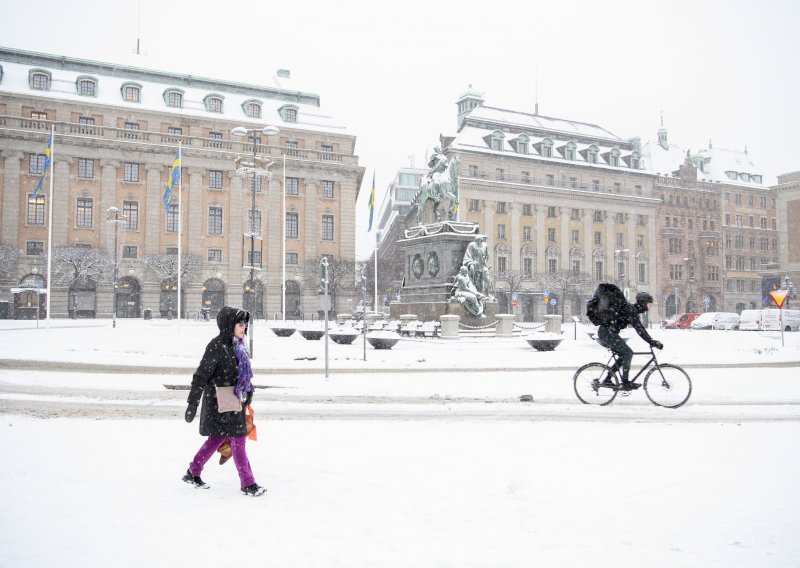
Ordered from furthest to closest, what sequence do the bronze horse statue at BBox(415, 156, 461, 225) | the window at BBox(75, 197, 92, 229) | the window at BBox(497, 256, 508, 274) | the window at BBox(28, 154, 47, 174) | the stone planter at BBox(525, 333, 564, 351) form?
the window at BBox(497, 256, 508, 274), the window at BBox(75, 197, 92, 229), the window at BBox(28, 154, 47, 174), the bronze horse statue at BBox(415, 156, 461, 225), the stone planter at BBox(525, 333, 564, 351)

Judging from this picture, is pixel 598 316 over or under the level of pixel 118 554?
over

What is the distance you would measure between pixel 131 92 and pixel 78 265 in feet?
61.8

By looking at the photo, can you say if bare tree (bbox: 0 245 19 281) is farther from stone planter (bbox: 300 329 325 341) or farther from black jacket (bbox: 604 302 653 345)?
black jacket (bbox: 604 302 653 345)

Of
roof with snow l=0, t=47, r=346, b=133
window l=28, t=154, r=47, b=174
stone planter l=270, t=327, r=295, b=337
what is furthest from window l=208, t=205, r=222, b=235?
stone planter l=270, t=327, r=295, b=337

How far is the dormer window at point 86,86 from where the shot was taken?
5928cm

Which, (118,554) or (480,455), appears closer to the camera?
(118,554)

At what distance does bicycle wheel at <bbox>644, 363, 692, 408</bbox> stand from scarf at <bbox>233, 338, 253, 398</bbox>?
745cm

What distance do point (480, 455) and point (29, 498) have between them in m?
4.39

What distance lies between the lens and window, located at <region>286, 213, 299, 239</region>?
65375 millimetres

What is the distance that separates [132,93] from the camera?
6175cm

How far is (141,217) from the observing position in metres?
60.3

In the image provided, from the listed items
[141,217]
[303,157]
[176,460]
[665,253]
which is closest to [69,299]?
[141,217]

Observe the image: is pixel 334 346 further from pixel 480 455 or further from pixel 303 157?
pixel 303 157

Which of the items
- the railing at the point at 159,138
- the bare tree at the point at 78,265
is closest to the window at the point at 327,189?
the railing at the point at 159,138
